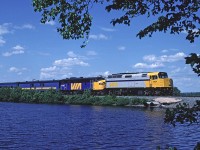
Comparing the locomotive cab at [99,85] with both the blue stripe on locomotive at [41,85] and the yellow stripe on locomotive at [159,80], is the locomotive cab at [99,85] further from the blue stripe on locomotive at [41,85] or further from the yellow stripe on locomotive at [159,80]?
the blue stripe on locomotive at [41,85]

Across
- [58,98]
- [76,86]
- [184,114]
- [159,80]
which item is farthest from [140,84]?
[184,114]

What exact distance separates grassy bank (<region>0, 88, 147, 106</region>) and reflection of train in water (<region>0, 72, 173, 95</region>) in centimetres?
316

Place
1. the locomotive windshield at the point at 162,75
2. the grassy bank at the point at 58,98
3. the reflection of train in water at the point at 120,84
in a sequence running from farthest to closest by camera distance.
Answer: the grassy bank at the point at 58,98 < the reflection of train in water at the point at 120,84 < the locomotive windshield at the point at 162,75

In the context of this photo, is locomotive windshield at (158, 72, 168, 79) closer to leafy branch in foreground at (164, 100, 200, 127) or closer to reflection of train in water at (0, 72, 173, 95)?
reflection of train in water at (0, 72, 173, 95)

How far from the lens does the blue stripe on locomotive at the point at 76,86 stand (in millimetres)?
90463

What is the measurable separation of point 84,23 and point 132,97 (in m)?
64.0

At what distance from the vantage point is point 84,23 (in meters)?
10.7

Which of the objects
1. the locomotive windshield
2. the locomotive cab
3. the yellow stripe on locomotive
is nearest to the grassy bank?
the locomotive cab

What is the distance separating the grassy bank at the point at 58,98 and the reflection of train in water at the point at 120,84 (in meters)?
3.16

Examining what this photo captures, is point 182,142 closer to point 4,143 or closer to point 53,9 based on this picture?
point 4,143

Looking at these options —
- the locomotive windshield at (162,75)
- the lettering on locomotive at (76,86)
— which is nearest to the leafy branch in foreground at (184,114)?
the locomotive windshield at (162,75)

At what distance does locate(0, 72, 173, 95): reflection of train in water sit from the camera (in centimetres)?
6931

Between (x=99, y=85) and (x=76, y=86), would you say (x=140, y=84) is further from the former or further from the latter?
(x=76, y=86)

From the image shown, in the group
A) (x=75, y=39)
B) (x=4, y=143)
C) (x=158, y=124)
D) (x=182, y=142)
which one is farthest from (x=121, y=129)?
(x=75, y=39)
